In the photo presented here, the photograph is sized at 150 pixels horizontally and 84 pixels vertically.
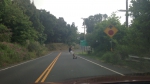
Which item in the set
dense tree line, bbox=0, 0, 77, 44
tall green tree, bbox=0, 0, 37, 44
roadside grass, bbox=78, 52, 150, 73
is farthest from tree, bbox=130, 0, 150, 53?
tall green tree, bbox=0, 0, 37, 44

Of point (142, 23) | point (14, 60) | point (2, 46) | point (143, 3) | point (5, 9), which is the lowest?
point (14, 60)

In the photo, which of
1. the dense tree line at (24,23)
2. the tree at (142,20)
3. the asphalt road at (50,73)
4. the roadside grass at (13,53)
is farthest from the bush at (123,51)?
the dense tree line at (24,23)

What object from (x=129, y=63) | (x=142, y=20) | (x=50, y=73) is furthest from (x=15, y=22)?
(x=50, y=73)

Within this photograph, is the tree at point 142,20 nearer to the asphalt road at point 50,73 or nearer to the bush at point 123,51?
the bush at point 123,51

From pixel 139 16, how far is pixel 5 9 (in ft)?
78.6

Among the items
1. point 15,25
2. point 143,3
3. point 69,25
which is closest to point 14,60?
point 15,25

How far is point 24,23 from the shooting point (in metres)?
35.9

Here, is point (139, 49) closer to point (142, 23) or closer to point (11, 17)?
point (142, 23)

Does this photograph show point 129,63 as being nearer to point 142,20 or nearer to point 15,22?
point 142,20

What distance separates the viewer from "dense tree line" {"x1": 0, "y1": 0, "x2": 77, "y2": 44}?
113 ft

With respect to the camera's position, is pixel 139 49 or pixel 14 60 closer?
pixel 139 49

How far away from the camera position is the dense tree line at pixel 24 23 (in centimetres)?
3440

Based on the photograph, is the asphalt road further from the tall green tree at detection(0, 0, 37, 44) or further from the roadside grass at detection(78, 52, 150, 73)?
the tall green tree at detection(0, 0, 37, 44)

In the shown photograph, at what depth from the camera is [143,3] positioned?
16.3 meters
